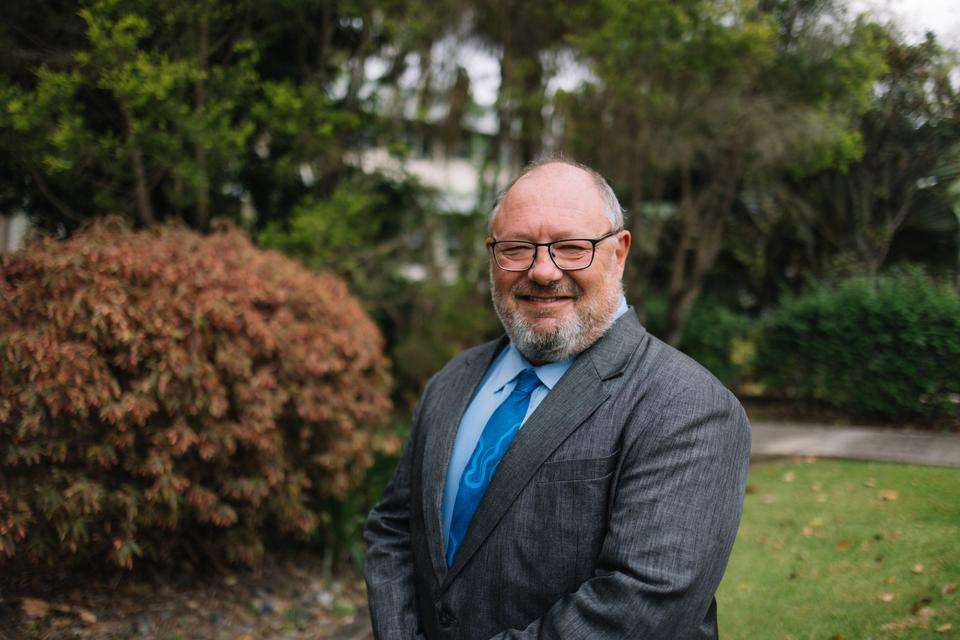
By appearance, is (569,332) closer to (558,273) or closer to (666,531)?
(558,273)

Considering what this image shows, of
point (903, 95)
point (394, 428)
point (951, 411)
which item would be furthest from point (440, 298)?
point (951, 411)

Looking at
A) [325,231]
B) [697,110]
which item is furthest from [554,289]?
[697,110]

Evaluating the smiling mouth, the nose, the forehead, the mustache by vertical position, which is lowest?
the smiling mouth

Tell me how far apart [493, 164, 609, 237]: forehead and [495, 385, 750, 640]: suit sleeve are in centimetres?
57

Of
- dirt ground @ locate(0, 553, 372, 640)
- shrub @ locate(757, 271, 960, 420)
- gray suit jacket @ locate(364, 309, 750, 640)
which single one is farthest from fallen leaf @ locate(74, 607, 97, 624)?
shrub @ locate(757, 271, 960, 420)

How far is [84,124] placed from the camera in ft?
17.2

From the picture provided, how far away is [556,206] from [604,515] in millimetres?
854

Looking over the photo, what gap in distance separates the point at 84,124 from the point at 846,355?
18.8ft

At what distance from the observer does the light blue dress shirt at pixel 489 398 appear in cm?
205

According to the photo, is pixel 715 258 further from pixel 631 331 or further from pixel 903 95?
pixel 631 331

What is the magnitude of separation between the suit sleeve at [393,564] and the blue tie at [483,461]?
0.78 ft

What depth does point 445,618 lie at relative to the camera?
6.26 ft

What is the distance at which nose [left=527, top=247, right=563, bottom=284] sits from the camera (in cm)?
200

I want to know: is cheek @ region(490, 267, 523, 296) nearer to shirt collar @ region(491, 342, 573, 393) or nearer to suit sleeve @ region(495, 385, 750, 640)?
shirt collar @ region(491, 342, 573, 393)
